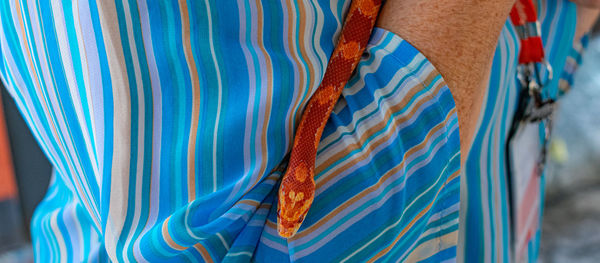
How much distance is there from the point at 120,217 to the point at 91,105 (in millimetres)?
90

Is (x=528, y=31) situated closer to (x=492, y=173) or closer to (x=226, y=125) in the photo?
(x=492, y=173)

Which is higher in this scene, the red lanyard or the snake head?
the red lanyard

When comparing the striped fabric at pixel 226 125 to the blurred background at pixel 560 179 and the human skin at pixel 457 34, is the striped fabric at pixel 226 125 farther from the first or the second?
the blurred background at pixel 560 179

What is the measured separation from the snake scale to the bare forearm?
1.2 inches

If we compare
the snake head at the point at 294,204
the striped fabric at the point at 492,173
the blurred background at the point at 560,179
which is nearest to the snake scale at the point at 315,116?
the snake head at the point at 294,204

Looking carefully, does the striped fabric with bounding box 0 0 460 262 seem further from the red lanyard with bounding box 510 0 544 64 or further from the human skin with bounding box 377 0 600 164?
the red lanyard with bounding box 510 0 544 64

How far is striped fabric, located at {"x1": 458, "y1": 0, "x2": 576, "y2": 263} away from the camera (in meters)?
0.53

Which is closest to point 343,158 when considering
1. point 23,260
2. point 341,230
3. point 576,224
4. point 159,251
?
point 341,230

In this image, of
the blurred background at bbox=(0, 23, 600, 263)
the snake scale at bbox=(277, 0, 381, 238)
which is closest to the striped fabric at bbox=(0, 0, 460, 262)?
the snake scale at bbox=(277, 0, 381, 238)

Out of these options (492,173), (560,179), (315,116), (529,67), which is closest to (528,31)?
(529,67)

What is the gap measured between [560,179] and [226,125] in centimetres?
179

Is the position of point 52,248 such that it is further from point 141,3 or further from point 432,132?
point 432,132

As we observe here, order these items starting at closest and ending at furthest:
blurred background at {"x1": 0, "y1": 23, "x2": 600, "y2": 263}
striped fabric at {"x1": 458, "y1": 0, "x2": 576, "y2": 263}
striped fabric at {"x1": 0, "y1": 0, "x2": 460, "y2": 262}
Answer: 1. striped fabric at {"x1": 0, "y1": 0, "x2": 460, "y2": 262}
2. striped fabric at {"x1": 458, "y1": 0, "x2": 576, "y2": 263}
3. blurred background at {"x1": 0, "y1": 23, "x2": 600, "y2": 263}

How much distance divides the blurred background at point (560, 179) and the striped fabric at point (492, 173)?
1.06 metres
